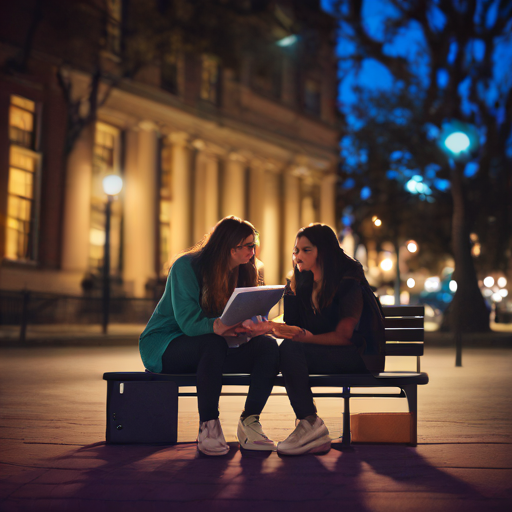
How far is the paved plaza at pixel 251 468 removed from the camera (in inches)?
168

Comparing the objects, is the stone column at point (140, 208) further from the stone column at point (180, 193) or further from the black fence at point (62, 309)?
the black fence at point (62, 309)

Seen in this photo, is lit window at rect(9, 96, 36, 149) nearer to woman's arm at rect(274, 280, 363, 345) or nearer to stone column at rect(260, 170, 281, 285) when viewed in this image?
stone column at rect(260, 170, 281, 285)

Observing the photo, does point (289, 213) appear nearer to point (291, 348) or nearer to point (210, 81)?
point (210, 81)

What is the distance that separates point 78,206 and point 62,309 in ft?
22.6

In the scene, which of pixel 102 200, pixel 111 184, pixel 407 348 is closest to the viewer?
pixel 407 348

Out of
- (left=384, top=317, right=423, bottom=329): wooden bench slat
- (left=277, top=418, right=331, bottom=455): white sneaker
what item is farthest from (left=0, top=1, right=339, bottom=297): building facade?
(left=277, top=418, right=331, bottom=455): white sneaker

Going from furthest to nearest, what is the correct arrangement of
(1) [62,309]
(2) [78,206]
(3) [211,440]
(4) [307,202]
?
(4) [307,202] → (2) [78,206] → (1) [62,309] → (3) [211,440]

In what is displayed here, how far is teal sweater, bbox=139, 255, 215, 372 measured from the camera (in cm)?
553

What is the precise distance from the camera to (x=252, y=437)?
552 centimetres

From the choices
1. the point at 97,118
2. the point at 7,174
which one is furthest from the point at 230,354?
the point at 97,118

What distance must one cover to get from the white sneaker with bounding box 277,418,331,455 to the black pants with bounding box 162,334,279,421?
0.31 meters

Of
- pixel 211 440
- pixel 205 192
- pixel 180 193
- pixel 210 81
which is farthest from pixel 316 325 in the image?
pixel 210 81

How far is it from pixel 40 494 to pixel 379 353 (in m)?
2.41

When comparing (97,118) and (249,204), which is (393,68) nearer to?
(97,118)
